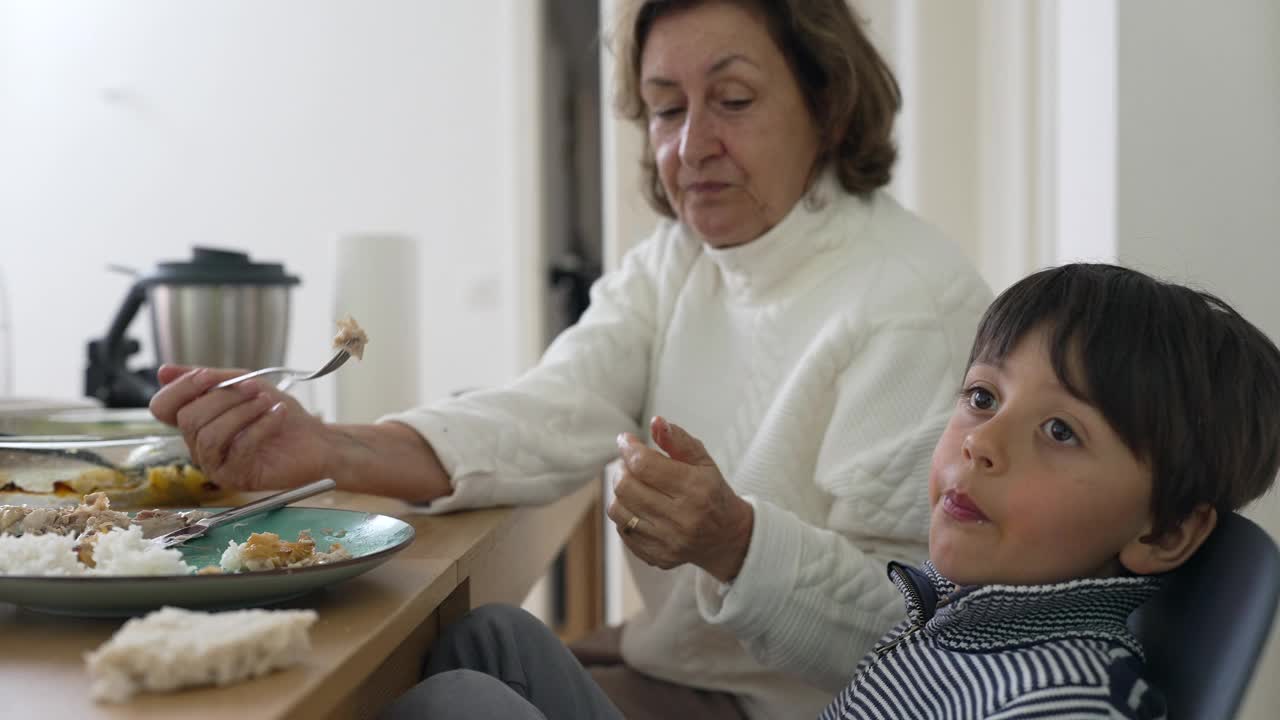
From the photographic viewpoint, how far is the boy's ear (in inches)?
27.4

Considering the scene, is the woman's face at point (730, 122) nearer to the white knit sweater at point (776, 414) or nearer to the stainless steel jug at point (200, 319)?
the white knit sweater at point (776, 414)

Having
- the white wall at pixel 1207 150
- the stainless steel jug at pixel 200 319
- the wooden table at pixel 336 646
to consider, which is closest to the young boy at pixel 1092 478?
the wooden table at pixel 336 646

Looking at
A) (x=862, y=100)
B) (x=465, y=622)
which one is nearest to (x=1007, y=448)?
(x=465, y=622)

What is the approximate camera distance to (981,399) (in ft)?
2.57

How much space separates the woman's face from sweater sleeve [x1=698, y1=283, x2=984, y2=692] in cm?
19

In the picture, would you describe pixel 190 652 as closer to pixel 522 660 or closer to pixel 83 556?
pixel 83 556

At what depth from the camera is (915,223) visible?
3.97 ft

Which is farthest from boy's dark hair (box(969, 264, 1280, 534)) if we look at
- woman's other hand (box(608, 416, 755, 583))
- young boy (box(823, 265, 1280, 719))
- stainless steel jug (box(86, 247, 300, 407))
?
stainless steel jug (box(86, 247, 300, 407))

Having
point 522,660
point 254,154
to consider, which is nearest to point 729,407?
point 522,660

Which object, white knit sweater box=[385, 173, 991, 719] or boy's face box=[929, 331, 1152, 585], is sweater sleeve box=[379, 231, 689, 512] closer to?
white knit sweater box=[385, 173, 991, 719]

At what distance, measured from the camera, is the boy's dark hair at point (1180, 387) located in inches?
27.3

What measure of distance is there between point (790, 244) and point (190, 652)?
2.77ft

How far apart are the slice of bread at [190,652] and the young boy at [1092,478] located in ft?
1.38

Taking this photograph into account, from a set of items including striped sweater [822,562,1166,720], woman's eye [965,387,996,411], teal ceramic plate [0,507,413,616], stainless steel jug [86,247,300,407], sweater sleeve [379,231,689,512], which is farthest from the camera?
stainless steel jug [86,247,300,407]
